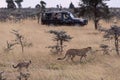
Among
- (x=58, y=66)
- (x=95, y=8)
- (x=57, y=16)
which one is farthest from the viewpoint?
(x=57, y=16)

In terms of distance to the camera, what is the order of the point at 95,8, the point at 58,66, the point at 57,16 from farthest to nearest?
the point at 57,16 → the point at 95,8 → the point at 58,66

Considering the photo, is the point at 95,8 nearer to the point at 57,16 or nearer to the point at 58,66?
the point at 57,16

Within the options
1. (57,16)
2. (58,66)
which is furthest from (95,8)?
(58,66)

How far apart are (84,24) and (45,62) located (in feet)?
63.9

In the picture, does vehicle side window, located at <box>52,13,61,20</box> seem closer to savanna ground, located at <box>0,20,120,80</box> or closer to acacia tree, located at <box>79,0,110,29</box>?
acacia tree, located at <box>79,0,110,29</box>

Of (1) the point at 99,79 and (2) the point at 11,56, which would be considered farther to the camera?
(2) the point at 11,56

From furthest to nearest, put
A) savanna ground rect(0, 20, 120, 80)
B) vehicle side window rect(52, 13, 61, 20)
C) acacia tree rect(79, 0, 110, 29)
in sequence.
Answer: vehicle side window rect(52, 13, 61, 20)
acacia tree rect(79, 0, 110, 29)
savanna ground rect(0, 20, 120, 80)

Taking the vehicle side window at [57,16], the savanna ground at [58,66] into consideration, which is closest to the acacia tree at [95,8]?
the vehicle side window at [57,16]

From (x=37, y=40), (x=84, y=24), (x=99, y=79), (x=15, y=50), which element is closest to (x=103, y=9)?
(x=84, y=24)

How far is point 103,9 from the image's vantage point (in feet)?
108

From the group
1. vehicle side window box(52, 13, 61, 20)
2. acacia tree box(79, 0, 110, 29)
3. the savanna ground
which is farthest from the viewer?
vehicle side window box(52, 13, 61, 20)

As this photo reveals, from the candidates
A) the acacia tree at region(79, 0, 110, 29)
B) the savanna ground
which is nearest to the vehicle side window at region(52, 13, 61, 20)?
the acacia tree at region(79, 0, 110, 29)

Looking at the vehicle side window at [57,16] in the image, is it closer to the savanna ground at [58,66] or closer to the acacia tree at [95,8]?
the acacia tree at [95,8]

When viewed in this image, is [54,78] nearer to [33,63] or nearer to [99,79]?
[99,79]
